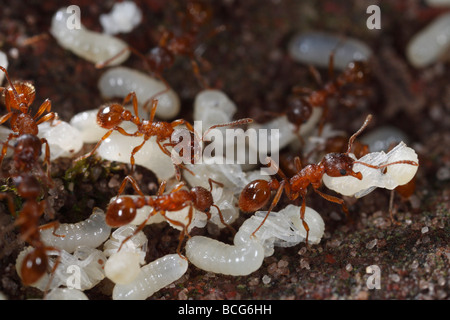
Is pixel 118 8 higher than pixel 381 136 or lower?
higher

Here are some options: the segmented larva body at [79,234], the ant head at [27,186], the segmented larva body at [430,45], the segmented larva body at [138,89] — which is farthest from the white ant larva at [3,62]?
the segmented larva body at [430,45]

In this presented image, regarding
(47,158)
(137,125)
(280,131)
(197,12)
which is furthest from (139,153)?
(197,12)

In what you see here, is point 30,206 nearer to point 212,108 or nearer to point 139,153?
point 139,153

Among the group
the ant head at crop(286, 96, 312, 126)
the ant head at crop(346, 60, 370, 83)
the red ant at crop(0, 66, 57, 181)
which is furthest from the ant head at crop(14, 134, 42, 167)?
the ant head at crop(346, 60, 370, 83)

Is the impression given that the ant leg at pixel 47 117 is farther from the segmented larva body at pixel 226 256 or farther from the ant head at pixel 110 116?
the segmented larva body at pixel 226 256
